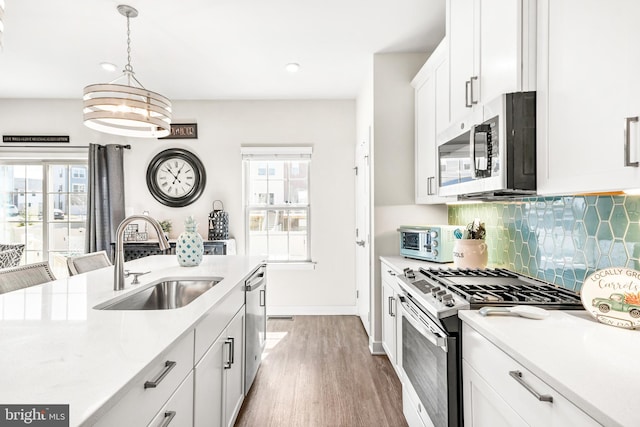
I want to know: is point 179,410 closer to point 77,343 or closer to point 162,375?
point 162,375

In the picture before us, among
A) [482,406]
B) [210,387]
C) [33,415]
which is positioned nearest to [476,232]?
[482,406]

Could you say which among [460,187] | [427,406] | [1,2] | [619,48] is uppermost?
[1,2]

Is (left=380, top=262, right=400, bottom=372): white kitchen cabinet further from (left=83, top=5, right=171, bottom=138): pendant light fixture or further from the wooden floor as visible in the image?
(left=83, top=5, right=171, bottom=138): pendant light fixture

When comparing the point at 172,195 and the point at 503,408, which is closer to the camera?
the point at 503,408

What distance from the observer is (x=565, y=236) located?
1651 mm

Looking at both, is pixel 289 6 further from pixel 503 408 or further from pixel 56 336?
pixel 503 408

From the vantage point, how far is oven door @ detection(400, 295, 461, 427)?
54.6 inches

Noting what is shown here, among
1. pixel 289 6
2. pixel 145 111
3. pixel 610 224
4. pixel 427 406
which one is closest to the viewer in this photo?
pixel 610 224

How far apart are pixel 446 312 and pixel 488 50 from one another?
1.20 m

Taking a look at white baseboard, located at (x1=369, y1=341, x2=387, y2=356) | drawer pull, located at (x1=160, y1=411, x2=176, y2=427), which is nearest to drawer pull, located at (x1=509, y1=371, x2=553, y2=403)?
drawer pull, located at (x1=160, y1=411, x2=176, y2=427)

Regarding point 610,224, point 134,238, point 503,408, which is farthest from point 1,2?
point 134,238

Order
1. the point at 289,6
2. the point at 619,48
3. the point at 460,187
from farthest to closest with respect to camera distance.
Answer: the point at 289,6, the point at 460,187, the point at 619,48

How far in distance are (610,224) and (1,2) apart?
2.42 meters

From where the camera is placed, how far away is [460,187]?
1965mm
